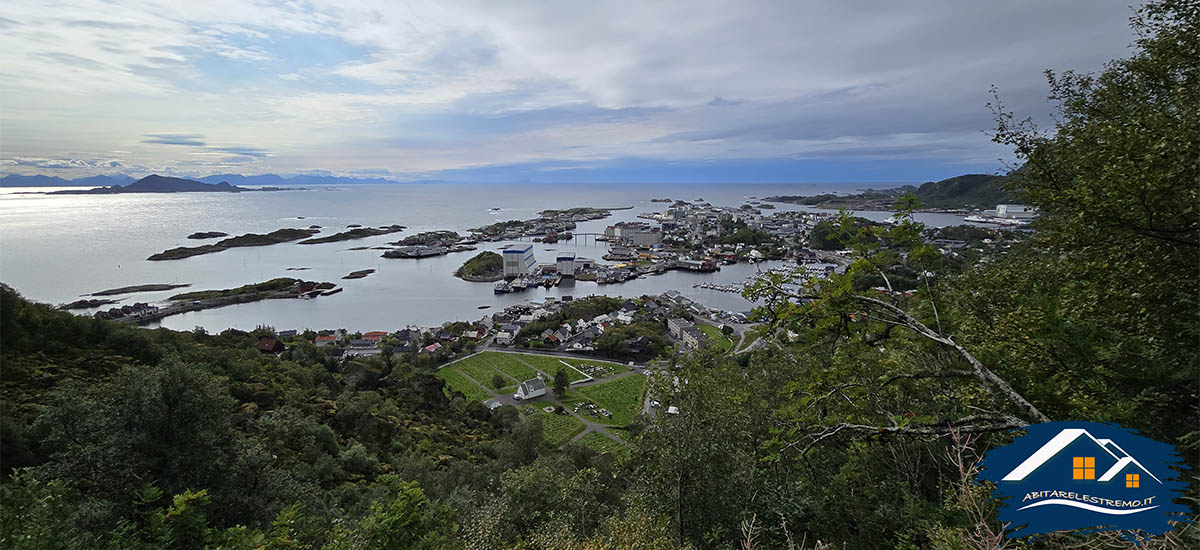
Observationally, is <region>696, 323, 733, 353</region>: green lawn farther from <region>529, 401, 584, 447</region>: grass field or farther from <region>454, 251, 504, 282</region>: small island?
<region>454, 251, 504, 282</region>: small island

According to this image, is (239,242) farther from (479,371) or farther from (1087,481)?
(1087,481)

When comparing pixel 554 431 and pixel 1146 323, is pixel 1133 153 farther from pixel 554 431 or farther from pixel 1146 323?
pixel 554 431

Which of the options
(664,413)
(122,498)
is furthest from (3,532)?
(664,413)

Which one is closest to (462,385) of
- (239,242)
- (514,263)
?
(514,263)

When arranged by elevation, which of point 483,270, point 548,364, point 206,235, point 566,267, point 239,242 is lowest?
point 548,364

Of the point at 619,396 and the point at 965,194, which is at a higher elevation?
the point at 965,194

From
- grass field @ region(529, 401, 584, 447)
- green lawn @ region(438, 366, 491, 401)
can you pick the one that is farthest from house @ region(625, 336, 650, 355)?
green lawn @ region(438, 366, 491, 401)
